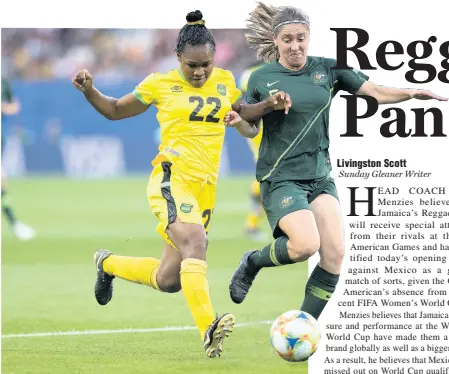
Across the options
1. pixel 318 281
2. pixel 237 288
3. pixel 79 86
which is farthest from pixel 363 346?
pixel 79 86

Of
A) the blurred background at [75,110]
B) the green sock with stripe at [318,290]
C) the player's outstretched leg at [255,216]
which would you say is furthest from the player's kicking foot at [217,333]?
the blurred background at [75,110]

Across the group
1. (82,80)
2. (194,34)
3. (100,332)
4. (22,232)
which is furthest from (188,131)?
(22,232)

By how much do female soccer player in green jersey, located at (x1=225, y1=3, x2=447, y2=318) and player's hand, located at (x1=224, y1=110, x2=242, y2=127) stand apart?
1.07ft

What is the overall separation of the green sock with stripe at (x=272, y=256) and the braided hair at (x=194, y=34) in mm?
1365

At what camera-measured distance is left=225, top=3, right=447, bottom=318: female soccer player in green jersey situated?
6.89 m

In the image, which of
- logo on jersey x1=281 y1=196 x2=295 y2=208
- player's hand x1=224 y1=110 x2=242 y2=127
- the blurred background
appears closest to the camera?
player's hand x1=224 y1=110 x2=242 y2=127

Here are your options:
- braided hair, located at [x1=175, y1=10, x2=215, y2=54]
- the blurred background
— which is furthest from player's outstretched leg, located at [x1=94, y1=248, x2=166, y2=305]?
the blurred background

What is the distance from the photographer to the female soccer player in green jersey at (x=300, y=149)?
22.6 feet

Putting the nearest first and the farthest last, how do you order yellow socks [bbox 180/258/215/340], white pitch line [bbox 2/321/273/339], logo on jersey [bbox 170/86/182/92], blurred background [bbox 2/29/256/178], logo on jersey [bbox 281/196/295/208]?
yellow socks [bbox 180/258/215/340]
logo on jersey [bbox 281/196/295/208]
logo on jersey [bbox 170/86/182/92]
white pitch line [bbox 2/321/273/339]
blurred background [bbox 2/29/256/178]

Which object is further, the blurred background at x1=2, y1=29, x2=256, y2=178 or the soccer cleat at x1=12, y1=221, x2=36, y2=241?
the blurred background at x1=2, y1=29, x2=256, y2=178

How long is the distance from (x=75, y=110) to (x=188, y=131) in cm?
1914

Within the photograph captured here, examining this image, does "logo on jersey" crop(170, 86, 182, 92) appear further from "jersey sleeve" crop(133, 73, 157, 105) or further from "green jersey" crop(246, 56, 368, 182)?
"green jersey" crop(246, 56, 368, 182)

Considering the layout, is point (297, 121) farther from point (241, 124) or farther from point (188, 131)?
point (188, 131)

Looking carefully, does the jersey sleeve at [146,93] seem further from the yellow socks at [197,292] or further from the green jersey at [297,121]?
the yellow socks at [197,292]
